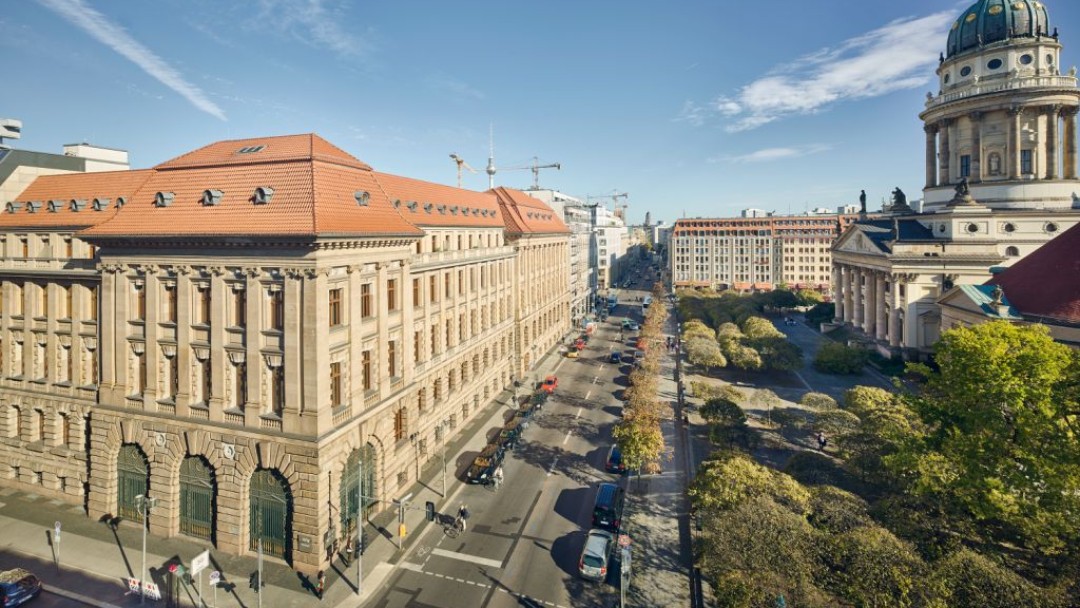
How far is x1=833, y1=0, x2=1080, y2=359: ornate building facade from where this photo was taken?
255ft

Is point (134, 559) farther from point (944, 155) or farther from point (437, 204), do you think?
point (944, 155)

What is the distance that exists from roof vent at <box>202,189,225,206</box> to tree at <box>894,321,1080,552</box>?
4341 centimetres

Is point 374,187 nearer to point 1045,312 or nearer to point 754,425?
point 754,425

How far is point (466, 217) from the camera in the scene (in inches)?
2356

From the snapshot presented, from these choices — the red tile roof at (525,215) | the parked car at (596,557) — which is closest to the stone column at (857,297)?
the red tile roof at (525,215)

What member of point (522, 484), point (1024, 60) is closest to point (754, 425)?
point (522, 484)

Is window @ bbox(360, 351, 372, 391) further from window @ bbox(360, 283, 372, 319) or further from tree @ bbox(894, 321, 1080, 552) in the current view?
tree @ bbox(894, 321, 1080, 552)

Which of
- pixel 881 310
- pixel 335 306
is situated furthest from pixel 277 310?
pixel 881 310

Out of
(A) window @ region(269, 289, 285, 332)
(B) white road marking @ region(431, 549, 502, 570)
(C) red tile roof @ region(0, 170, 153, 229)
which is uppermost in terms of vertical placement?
(C) red tile roof @ region(0, 170, 153, 229)

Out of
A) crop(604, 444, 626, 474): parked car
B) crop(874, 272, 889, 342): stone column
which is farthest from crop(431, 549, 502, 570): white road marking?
crop(874, 272, 889, 342): stone column

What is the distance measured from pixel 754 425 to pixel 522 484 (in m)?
26.2

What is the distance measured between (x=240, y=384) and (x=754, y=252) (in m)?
165

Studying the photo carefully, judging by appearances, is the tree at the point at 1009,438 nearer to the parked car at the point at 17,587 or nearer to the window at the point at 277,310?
the window at the point at 277,310

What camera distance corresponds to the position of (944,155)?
91688 mm
